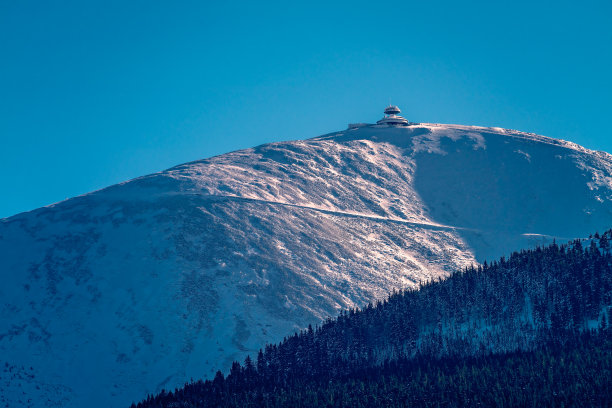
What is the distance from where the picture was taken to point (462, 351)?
143 metres

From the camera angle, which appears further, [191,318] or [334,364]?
[191,318]

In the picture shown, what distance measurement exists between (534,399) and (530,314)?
36159mm

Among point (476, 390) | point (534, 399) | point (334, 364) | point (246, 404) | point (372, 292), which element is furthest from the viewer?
point (372, 292)

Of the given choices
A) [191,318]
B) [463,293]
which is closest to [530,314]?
[463,293]

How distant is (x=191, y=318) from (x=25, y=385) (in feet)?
Result: 115

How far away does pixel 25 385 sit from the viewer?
154250 millimetres

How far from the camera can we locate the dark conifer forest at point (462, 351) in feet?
392

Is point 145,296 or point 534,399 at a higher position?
point 145,296

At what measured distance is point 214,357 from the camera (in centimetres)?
15912

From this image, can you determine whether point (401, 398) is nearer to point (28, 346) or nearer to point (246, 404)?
point (246, 404)

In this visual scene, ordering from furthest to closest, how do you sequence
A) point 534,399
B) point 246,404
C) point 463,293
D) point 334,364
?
point 463,293, point 334,364, point 246,404, point 534,399

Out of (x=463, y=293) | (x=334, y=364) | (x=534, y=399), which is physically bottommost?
(x=534, y=399)

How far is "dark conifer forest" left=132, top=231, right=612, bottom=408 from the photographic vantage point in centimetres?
11962

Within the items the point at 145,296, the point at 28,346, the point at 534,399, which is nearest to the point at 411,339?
the point at 534,399
